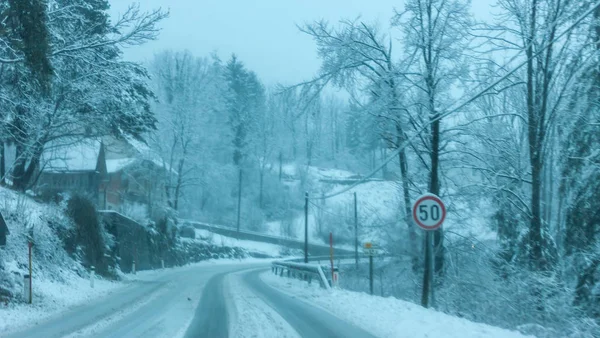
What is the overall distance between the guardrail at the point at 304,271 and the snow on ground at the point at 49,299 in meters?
8.23

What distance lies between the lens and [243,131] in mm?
77375

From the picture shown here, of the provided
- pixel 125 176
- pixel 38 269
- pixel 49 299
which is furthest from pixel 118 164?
pixel 49 299

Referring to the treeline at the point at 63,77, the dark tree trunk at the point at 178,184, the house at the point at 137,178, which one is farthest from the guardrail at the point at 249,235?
the treeline at the point at 63,77

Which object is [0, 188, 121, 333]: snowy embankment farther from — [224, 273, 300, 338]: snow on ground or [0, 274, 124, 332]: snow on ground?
[224, 273, 300, 338]: snow on ground

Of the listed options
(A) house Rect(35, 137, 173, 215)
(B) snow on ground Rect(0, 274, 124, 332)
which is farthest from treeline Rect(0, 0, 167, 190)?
(A) house Rect(35, 137, 173, 215)

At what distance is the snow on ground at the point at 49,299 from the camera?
1632 centimetres

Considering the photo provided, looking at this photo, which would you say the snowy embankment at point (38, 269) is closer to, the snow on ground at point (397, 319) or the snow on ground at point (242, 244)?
the snow on ground at point (397, 319)

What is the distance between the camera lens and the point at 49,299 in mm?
20453

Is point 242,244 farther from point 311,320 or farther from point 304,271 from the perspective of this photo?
point 311,320

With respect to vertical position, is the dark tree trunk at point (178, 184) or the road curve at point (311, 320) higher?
the dark tree trunk at point (178, 184)

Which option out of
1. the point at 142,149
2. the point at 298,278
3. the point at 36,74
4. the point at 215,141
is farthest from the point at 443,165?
the point at 215,141

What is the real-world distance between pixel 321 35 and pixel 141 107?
11.8 m

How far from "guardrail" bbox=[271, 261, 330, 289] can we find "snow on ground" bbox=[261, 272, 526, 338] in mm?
2556

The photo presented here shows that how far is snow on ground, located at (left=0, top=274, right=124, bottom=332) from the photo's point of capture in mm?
16316
